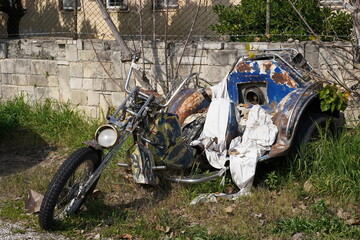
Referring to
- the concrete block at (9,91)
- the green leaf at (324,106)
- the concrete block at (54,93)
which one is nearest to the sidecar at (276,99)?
the green leaf at (324,106)

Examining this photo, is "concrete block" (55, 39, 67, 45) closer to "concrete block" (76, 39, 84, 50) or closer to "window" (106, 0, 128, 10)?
"concrete block" (76, 39, 84, 50)

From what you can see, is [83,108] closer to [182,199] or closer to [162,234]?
[182,199]

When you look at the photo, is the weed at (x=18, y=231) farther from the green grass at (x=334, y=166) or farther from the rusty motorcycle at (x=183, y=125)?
the green grass at (x=334, y=166)

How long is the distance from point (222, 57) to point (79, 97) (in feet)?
7.68

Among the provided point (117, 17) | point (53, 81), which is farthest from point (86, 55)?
point (117, 17)

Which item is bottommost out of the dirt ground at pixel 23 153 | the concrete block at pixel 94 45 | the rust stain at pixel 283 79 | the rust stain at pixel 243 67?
the dirt ground at pixel 23 153

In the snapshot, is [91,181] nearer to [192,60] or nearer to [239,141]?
[239,141]

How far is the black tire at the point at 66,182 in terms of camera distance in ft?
16.4

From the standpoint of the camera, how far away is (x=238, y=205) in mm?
5539

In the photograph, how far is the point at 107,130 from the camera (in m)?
5.26

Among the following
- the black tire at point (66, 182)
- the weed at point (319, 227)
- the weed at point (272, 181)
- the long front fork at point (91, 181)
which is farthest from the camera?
the weed at point (272, 181)

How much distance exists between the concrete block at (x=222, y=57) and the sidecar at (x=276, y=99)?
90cm

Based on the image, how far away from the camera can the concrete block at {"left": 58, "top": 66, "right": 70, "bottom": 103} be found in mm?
8859

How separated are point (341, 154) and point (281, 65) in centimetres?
116
